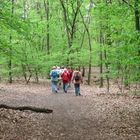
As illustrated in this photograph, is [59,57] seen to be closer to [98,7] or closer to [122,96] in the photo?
[122,96]

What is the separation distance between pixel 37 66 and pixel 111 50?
14.7 m

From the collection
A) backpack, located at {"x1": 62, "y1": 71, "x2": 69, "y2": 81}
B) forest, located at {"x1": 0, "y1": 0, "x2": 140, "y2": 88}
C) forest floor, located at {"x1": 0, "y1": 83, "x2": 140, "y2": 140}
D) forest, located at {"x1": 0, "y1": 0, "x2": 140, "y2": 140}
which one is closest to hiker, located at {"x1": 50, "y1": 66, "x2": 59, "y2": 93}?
backpack, located at {"x1": 62, "y1": 71, "x2": 69, "y2": 81}

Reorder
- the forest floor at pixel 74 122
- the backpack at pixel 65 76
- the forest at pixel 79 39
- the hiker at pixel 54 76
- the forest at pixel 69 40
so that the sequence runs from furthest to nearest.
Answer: the hiker at pixel 54 76, the backpack at pixel 65 76, the forest at pixel 69 40, the forest at pixel 79 39, the forest floor at pixel 74 122

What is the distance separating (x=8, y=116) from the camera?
53.5 feet

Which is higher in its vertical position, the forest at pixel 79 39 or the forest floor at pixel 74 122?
the forest at pixel 79 39

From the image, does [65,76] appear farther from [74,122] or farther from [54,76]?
[74,122]

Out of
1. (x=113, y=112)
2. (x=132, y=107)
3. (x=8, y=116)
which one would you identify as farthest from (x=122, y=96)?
(x=8, y=116)

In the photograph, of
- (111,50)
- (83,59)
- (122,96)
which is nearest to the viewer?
(111,50)

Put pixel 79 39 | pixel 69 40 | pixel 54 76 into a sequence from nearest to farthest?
pixel 54 76 < pixel 69 40 < pixel 79 39

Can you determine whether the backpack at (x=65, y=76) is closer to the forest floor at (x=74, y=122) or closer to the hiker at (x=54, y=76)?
the hiker at (x=54, y=76)

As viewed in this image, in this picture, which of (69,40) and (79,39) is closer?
(69,40)

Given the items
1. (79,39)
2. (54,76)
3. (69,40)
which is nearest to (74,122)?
(54,76)

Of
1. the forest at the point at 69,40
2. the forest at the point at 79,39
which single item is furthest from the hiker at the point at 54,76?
the forest at the point at 69,40

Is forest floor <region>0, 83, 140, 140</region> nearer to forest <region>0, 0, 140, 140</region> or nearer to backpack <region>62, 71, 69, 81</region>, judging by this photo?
forest <region>0, 0, 140, 140</region>
